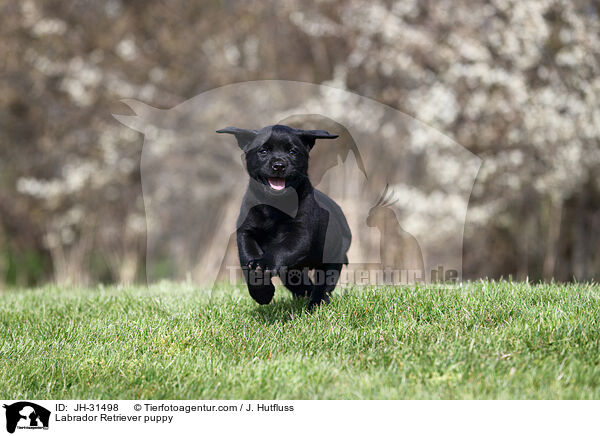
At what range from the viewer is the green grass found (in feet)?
9.89

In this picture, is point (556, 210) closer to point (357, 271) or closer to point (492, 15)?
point (492, 15)

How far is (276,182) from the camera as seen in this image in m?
3.64

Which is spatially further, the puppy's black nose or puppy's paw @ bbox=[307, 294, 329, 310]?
puppy's paw @ bbox=[307, 294, 329, 310]

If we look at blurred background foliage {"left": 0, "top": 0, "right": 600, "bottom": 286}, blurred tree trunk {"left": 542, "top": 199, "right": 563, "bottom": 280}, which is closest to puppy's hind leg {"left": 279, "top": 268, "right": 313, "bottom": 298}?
blurred background foliage {"left": 0, "top": 0, "right": 600, "bottom": 286}

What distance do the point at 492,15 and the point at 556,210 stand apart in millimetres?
3316

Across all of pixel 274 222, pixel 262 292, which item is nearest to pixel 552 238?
pixel 274 222

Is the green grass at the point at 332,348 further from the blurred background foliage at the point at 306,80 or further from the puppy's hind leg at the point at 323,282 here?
the blurred background foliage at the point at 306,80

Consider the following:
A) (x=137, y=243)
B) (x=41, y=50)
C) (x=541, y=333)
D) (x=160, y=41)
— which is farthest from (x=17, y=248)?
(x=541, y=333)

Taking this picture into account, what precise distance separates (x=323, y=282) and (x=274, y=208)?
2.72ft

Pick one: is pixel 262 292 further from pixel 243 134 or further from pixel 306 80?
pixel 306 80

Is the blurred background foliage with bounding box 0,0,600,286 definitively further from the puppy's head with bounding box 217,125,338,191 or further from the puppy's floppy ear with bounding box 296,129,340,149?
the puppy's head with bounding box 217,125,338,191
